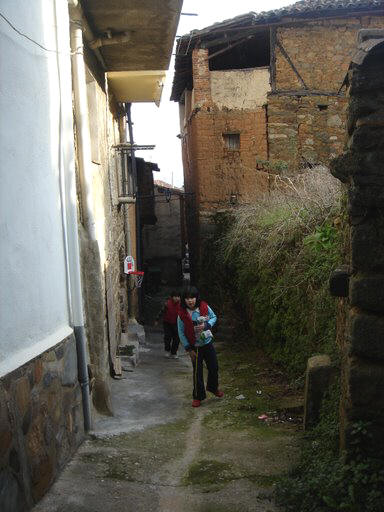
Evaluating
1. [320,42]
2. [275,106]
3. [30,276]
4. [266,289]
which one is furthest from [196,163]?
[30,276]

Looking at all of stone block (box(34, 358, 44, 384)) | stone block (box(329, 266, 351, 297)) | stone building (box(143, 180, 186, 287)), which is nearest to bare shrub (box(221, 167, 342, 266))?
stone block (box(329, 266, 351, 297))

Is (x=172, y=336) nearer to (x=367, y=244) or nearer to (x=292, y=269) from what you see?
(x=292, y=269)

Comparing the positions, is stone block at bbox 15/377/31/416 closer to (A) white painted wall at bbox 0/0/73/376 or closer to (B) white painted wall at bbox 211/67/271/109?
(A) white painted wall at bbox 0/0/73/376

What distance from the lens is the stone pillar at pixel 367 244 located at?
12.0 ft

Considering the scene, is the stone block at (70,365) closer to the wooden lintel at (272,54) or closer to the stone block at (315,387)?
the stone block at (315,387)

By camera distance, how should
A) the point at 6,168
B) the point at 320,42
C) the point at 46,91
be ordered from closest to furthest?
1. the point at 6,168
2. the point at 46,91
3. the point at 320,42

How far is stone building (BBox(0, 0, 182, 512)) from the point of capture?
11.7 ft

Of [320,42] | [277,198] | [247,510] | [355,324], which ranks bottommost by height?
[247,510]

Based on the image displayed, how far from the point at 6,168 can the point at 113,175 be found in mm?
6487

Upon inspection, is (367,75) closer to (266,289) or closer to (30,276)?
(30,276)

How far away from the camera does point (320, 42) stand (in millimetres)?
14711

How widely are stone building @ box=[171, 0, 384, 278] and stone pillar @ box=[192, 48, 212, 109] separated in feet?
0.09

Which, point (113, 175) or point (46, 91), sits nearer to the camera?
point (46, 91)

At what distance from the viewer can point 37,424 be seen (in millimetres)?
3984
